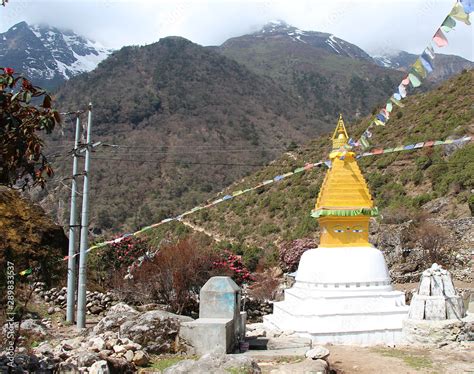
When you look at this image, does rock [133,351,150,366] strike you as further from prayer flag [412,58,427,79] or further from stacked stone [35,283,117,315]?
stacked stone [35,283,117,315]

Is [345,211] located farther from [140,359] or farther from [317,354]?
[140,359]

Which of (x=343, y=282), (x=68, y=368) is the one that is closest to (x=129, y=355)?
(x=68, y=368)

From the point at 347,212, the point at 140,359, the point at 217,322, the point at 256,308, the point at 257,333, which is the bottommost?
the point at 256,308

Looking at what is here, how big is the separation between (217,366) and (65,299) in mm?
10256

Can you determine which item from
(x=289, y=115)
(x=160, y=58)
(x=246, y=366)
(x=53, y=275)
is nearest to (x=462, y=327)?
(x=246, y=366)

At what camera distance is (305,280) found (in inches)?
493

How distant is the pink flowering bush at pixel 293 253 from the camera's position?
2375cm

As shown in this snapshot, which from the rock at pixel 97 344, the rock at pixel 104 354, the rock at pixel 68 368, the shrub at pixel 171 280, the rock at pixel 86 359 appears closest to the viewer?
the rock at pixel 68 368

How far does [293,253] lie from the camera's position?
78.1ft

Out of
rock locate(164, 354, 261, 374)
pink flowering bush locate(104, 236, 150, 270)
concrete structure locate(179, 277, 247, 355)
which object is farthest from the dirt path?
pink flowering bush locate(104, 236, 150, 270)

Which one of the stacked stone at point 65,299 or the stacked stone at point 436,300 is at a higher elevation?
the stacked stone at point 436,300

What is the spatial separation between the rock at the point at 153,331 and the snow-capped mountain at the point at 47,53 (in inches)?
3478

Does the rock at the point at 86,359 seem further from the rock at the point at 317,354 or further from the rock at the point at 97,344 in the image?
the rock at the point at 317,354

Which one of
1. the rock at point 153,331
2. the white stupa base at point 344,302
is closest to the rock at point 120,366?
the rock at point 153,331
